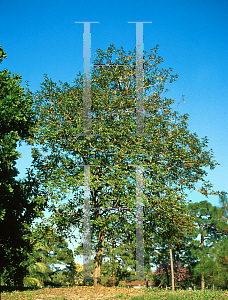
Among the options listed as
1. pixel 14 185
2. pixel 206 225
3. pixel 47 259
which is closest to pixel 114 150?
pixel 14 185

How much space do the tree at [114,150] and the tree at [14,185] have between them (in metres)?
1.09

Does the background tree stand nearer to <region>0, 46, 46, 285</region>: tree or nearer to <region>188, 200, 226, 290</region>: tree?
<region>0, 46, 46, 285</region>: tree

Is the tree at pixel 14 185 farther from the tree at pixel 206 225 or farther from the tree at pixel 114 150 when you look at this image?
the tree at pixel 206 225

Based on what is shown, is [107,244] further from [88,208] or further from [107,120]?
[107,120]

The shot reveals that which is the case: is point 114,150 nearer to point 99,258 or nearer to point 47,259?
point 99,258

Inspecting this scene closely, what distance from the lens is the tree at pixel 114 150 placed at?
45.6 feet

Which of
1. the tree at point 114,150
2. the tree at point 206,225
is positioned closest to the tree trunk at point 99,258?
the tree at point 114,150

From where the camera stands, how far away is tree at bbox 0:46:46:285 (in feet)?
40.4

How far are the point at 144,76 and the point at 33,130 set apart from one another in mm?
6916

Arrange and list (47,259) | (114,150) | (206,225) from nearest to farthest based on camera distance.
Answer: (114,150), (206,225), (47,259)

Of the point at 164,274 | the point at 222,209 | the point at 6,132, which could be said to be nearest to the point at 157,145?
the point at 6,132

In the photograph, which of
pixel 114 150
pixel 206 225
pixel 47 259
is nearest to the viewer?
pixel 114 150

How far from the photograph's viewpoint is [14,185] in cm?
Result: 1543

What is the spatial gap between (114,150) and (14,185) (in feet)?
18.5
